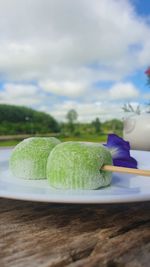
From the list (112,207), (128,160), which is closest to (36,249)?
(112,207)

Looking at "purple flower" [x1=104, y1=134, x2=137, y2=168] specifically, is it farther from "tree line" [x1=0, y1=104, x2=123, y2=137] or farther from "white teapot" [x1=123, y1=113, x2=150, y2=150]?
"tree line" [x1=0, y1=104, x2=123, y2=137]

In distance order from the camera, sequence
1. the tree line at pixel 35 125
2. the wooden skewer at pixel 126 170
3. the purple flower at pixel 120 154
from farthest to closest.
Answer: the tree line at pixel 35 125 < the purple flower at pixel 120 154 < the wooden skewer at pixel 126 170

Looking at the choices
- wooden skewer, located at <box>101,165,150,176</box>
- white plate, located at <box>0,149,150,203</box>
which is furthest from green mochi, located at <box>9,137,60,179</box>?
wooden skewer, located at <box>101,165,150,176</box>

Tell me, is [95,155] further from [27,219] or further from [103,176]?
[27,219]

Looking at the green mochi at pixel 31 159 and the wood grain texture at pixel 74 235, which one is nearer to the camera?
the wood grain texture at pixel 74 235

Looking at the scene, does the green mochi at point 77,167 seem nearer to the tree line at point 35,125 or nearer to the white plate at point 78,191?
the white plate at point 78,191

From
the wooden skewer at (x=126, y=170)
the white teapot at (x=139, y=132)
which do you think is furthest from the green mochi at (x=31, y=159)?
the white teapot at (x=139, y=132)
